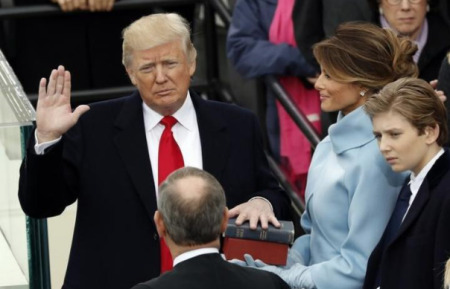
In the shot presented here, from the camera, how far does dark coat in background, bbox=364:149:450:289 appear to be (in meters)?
4.55

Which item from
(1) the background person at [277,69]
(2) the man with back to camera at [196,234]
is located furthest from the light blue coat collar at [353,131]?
(1) the background person at [277,69]

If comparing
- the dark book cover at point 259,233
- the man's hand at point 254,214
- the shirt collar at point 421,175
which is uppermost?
the shirt collar at point 421,175

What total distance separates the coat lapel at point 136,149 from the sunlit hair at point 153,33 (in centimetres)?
21

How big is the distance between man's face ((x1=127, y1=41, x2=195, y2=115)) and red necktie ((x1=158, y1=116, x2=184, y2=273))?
0.11 metres

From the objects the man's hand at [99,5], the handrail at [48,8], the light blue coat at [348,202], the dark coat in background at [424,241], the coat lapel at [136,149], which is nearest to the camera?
the dark coat in background at [424,241]

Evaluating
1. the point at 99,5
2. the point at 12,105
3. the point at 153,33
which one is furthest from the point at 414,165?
the point at 99,5

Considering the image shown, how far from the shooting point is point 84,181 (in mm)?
5164

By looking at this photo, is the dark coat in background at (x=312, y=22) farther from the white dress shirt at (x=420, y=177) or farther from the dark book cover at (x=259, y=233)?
the white dress shirt at (x=420, y=177)

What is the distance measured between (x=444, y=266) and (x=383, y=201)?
474 millimetres

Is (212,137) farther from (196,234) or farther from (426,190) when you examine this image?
(196,234)

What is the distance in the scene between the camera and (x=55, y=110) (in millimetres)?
4965

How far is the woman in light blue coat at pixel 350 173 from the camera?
491cm

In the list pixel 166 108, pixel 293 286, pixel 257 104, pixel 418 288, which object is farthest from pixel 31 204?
pixel 257 104

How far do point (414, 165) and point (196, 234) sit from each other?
3.41ft
